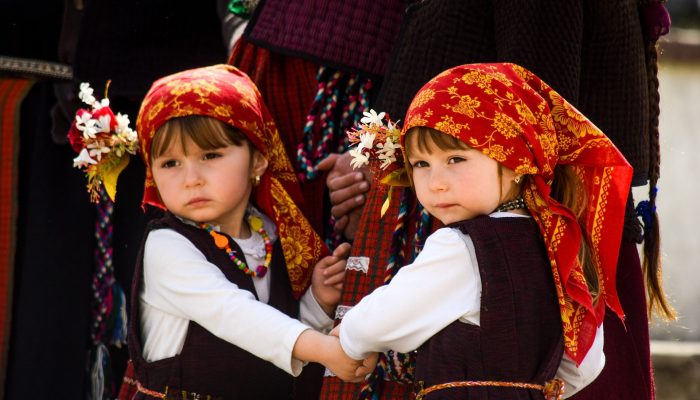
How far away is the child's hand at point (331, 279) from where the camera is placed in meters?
2.65

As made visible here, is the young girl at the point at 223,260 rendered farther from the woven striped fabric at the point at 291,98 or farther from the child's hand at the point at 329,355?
the woven striped fabric at the point at 291,98

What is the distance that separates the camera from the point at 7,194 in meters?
3.37

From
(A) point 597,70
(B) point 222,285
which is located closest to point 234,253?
(B) point 222,285

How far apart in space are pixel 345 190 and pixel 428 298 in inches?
26.6

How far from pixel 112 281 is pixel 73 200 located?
0.32 m

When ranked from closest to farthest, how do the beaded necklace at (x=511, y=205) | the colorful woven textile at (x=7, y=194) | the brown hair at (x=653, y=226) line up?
the beaded necklace at (x=511, y=205)
the brown hair at (x=653, y=226)
the colorful woven textile at (x=7, y=194)

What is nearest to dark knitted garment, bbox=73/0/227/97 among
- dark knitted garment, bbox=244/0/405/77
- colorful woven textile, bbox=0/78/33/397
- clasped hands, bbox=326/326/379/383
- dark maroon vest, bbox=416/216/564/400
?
colorful woven textile, bbox=0/78/33/397

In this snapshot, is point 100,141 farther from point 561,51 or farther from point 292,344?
point 561,51

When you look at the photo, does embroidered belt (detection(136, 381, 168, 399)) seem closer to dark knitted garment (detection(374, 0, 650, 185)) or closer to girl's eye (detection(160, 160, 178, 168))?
girl's eye (detection(160, 160, 178, 168))

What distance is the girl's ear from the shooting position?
2699 millimetres

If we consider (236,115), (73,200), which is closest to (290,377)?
(236,115)

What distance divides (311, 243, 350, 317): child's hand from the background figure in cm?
21

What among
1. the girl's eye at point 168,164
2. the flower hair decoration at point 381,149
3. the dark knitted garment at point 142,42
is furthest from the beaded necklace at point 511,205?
the dark knitted garment at point 142,42

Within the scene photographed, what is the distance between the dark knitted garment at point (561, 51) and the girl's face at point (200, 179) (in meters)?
0.46
